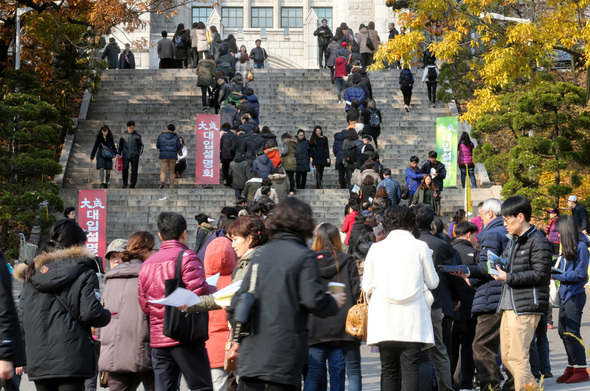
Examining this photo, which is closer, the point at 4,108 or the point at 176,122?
the point at 4,108

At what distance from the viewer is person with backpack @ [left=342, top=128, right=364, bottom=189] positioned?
62.1 feet

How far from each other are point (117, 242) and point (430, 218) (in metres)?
2.67

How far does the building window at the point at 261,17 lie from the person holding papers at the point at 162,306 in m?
40.9

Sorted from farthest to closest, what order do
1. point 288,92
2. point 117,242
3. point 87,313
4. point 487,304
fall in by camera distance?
point 288,92, point 487,304, point 117,242, point 87,313

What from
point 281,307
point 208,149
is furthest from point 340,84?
point 281,307

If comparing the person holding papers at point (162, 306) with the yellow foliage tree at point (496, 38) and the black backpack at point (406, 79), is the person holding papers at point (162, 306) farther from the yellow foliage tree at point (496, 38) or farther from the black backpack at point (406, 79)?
the black backpack at point (406, 79)

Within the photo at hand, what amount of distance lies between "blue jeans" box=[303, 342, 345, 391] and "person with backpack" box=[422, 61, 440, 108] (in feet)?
60.5

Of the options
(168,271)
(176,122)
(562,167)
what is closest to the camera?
(168,271)

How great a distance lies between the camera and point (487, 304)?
7.91 meters

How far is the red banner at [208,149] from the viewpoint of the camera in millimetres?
18922

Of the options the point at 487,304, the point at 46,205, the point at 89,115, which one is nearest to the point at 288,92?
the point at 89,115

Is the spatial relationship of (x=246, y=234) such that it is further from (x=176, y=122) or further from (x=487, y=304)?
(x=176, y=122)

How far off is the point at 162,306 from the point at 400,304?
1696 mm

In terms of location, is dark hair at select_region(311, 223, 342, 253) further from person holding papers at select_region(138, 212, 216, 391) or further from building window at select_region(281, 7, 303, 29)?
building window at select_region(281, 7, 303, 29)
